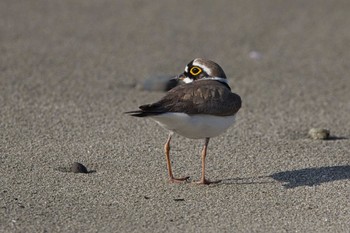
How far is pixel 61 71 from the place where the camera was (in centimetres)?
856

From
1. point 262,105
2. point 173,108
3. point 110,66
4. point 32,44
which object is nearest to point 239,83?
point 262,105

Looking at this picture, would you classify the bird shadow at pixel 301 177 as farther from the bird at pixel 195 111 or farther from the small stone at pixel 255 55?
the small stone at pixel 255 55

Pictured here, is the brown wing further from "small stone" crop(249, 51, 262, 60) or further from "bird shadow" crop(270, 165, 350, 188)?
"small stone" crop(249, 51, 262, 60)

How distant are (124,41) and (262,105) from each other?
2619 mm

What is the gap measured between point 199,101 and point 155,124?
1.59 metres

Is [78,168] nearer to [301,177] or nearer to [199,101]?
[199,101]

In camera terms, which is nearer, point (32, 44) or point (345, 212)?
point (345, 212)

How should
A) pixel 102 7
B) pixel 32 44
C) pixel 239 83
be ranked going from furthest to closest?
pixel 102 7, pixel 32 44, pixel 239 83

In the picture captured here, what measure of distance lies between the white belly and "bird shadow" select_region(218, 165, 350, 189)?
42cm

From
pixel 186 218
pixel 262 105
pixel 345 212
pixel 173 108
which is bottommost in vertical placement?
pixel 186 218

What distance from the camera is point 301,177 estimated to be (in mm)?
5762

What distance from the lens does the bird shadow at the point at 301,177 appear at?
566 centimetres

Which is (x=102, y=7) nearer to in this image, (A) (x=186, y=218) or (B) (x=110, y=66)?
(B) (x=110, y=66)

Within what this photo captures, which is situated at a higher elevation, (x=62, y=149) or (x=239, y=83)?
(x=239, y=83)
